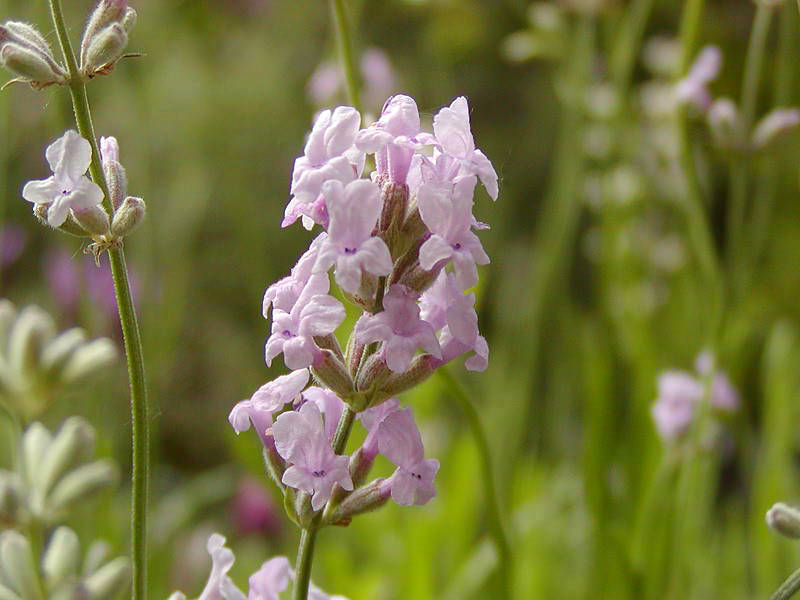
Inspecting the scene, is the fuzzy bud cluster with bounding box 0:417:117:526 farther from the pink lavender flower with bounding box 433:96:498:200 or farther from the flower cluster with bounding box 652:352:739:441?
the flower cluster with bounding box 652:352:739:441

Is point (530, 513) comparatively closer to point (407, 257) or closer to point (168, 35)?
point (407, 257)

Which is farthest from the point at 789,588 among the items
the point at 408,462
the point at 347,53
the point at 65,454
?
the point at 347,53

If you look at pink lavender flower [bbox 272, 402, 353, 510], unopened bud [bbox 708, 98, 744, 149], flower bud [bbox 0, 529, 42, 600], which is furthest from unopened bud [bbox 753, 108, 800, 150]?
flower bud [bbox 0, 529, 42, 600]

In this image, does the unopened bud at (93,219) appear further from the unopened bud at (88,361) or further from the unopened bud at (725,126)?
the unopened bud at (725,126)

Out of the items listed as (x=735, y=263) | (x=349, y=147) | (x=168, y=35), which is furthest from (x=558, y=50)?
(x=168, y=35)

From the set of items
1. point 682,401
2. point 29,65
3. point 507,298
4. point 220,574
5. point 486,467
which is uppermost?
point 29,65

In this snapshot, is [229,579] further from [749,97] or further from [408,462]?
[749,97]
